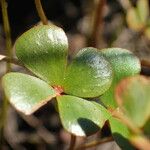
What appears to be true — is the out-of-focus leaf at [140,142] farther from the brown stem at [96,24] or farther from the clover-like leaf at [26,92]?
the brown stem at [96,24]

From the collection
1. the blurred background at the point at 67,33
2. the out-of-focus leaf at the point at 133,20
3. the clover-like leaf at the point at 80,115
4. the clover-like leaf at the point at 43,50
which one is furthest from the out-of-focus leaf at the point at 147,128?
the blurred background at the point at 67,33

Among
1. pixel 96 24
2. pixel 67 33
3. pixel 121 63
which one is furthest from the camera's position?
pixel 67 33

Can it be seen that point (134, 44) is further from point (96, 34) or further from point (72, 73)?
point (72, 73)

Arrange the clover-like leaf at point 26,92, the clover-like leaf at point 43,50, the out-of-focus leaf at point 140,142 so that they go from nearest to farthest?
the out-of-focus leaf at point 140,142 → the clover-like leaf at point 26,92 → the clover-like leaf at point 43,50

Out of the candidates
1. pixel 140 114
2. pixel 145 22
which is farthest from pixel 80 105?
pixel 145 22

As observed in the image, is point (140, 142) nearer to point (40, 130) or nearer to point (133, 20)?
point (133, 20)

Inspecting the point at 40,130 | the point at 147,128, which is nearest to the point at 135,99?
the point at 147,128

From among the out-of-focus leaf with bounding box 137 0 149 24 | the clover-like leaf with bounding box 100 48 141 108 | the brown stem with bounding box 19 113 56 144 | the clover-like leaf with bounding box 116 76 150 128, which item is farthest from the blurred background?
the clover-like leaf with bounding box 116 76 150 128
